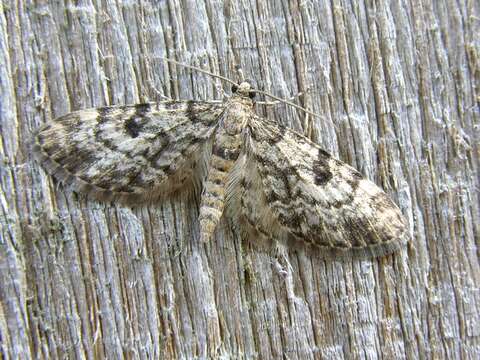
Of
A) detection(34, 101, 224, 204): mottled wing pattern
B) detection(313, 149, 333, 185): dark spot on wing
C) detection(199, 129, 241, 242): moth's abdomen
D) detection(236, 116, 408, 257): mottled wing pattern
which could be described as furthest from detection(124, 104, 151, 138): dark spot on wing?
detection(313, 149, 333, 185): dark spot on wing

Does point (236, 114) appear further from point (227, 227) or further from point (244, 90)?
point (227, 227)

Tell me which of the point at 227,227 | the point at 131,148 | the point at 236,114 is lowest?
the point at 227,227

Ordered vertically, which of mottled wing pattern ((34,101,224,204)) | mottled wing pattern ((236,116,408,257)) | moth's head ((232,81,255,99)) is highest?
moth's head ((232,81,255,99))

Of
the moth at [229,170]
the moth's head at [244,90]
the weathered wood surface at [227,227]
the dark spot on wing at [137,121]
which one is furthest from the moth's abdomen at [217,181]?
the dark spot on wing at [137,121]

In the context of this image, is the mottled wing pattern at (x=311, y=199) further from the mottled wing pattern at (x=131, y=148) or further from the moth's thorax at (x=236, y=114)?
the mottled wing pattern at (x=131, y=148)

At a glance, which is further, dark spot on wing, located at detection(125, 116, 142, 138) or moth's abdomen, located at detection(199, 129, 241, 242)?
dark spot on wing, located at detection(125, 116, 142, 138)

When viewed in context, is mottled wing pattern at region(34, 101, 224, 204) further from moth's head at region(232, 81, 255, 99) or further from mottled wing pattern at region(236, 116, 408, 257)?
mottled wing pattern at region(236, 116, 408, 257)

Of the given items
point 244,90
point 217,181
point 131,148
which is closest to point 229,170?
point 217,181
